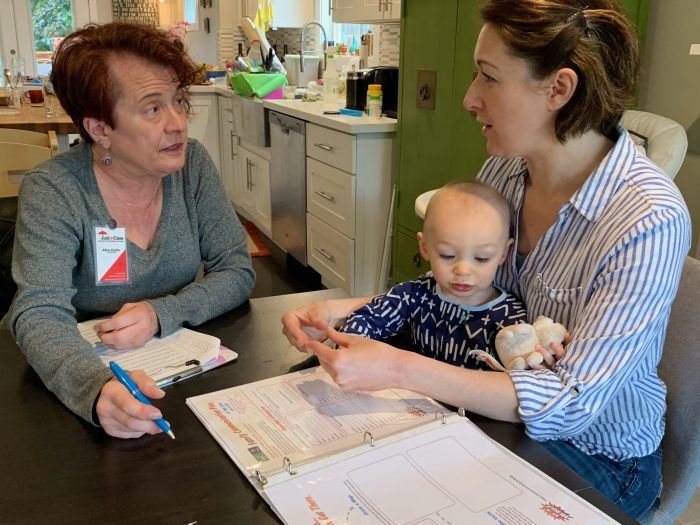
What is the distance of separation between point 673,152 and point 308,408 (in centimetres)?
138

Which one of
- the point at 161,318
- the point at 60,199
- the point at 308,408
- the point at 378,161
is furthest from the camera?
the point at 378,161

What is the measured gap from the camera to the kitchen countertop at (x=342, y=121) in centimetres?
294

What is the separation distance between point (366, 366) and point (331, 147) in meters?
2.40

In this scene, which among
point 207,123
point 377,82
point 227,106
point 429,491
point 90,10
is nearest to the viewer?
point 429,491

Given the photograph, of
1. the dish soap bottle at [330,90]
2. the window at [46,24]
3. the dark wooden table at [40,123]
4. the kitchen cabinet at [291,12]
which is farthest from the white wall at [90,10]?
the dish soap bottle at [330,90]

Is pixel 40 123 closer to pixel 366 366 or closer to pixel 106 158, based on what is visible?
pixel 106 158

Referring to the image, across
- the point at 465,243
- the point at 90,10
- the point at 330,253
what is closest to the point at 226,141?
the point at 330,253

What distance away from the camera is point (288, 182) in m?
3.83

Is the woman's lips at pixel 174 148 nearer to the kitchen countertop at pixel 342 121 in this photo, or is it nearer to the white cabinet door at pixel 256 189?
the kitchen countertop at pixel 342 121

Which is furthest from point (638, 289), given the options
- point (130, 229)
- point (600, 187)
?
point (130, 229)

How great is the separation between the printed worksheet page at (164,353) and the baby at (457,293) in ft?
0.83

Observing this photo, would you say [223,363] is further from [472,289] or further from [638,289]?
[638,289]

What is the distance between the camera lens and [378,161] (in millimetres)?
3078

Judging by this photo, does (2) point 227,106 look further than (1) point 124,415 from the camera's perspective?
Yes
